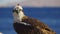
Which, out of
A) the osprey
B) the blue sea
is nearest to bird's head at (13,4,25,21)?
the osprey

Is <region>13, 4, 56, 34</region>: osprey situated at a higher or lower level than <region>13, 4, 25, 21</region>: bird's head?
lower

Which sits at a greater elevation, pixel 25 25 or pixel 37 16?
pixel 37 16

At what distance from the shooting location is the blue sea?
147 centimetres

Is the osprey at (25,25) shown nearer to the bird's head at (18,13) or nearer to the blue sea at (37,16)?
the bird's head at (18,13)

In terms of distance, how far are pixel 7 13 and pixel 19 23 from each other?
248 millimetres

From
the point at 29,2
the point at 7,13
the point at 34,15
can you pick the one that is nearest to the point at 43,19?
the point at 34,15

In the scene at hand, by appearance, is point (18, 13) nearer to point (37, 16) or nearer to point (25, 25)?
point (25, 25)

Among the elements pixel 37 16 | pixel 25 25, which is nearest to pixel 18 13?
pixel 25 25

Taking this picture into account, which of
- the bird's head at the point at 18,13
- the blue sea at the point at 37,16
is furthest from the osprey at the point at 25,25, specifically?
the blue sea at the point at 37,16

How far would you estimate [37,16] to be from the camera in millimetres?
1498

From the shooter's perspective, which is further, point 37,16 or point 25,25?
point 37,16

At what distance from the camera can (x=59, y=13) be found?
1.50 metres

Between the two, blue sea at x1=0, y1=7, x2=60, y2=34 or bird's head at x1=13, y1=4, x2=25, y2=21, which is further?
blue sea at x1=0, y1=7, x2=60, y2=34

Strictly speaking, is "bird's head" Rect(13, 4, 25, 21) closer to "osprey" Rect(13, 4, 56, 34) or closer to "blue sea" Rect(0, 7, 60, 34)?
"osprey" Rect(13, 4, 56, 34)
